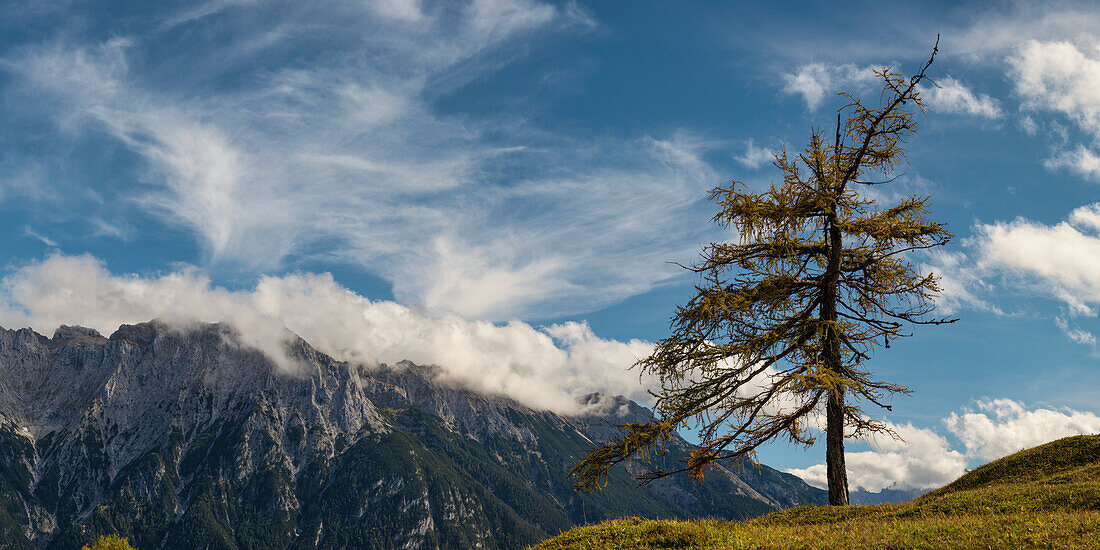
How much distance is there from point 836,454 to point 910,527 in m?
4.87

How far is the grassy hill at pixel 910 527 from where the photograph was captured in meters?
13.0

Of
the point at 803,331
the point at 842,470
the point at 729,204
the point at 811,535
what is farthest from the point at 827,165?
the point at 811,535

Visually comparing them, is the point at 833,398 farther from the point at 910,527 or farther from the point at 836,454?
the point at 910,527

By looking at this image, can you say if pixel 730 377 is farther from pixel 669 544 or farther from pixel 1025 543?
pixel 1025 543

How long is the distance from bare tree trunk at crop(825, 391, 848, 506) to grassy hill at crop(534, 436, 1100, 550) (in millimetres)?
661

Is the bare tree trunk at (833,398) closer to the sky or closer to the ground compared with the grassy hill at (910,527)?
closer to the sky

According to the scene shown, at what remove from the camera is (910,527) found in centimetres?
1472

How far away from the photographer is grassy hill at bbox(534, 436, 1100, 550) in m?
Result: 13.0

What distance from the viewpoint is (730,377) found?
19031mm

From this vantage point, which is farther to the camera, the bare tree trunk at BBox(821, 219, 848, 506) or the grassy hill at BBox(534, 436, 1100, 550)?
the bare tree trunk at BBox(821, 219, 848, 506)

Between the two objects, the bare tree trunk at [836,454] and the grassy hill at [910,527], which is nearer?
the grassy hill at [910,527]

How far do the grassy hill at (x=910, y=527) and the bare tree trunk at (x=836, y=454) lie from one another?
0.66 m

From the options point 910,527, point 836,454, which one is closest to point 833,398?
point 836,454

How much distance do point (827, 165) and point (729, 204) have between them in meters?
3.46
